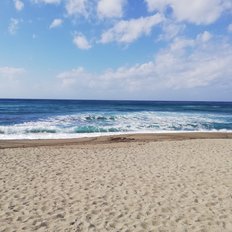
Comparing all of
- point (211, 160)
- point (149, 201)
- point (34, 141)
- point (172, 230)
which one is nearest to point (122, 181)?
point (149, 201)

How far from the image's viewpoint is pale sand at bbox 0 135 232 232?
5590 mm

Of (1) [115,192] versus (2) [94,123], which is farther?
(2) [94,123]

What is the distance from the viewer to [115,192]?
7.30m

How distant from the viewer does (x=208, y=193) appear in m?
7.25

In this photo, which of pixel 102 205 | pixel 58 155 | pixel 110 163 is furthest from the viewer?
pixel 58 155

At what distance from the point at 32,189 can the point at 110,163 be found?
3637 mm

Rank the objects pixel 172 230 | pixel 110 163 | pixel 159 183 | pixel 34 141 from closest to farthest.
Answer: pixel 172 230 → pixel 159 183 → pixel 110 163 → pixel 34 141

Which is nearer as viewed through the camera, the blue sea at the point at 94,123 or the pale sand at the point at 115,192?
the pale sand at the point at 115,192

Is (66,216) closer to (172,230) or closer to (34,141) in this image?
(172,230)

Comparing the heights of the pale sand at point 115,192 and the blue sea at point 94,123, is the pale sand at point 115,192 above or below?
above

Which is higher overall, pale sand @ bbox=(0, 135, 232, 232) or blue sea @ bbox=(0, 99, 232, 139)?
pale sand @ bbox=(0, 135, 232, 232)

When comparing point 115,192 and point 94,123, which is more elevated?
point 115,192

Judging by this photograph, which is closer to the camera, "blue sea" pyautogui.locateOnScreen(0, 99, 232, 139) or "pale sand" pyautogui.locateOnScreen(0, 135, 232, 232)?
"pale sand" pyautogui.locateOnScreen(0, 135, 232, 232)

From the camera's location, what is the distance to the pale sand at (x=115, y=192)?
559 centimetres
